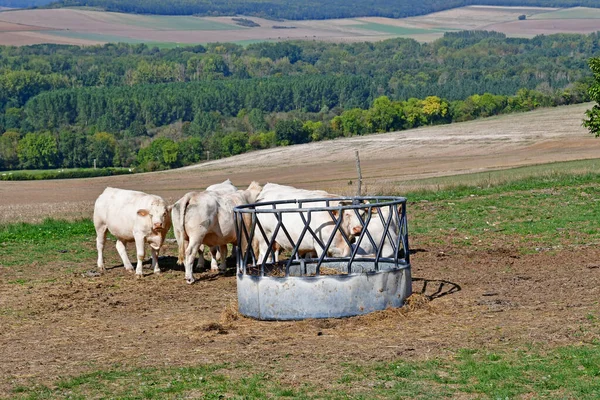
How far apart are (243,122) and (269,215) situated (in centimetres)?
17136

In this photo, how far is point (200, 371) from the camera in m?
11.7

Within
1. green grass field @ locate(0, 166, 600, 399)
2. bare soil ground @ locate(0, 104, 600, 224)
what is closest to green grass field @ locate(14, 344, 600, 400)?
green grass field @ locate(0, 166, 600, 399)

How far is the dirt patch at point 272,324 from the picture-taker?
12477 millimetres

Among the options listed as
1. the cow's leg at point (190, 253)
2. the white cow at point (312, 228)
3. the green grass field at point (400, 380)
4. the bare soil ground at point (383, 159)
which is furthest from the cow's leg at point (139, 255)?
the bare soil ground at point (383, 159)

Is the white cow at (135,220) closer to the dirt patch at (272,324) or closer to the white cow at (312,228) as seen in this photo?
the dirt patch at (272,324)

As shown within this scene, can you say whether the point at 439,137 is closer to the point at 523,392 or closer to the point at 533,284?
the point at 533,284

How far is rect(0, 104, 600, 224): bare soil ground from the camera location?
6500 centimetres

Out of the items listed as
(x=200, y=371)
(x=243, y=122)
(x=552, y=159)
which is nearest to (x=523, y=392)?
(x=200, y=371)

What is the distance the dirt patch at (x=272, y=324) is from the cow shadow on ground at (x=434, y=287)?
2 cm

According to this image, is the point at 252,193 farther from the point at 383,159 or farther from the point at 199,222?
the point at 383,159

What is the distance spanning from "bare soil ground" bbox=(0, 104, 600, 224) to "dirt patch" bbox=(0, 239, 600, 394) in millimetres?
36048

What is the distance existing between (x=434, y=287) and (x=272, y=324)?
12.9ft

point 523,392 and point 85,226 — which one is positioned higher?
point 523,392

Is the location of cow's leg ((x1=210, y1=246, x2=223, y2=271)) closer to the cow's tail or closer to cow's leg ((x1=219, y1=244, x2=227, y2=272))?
cow's leg ((x1=219, y1=244, x2=227, y2=272))
